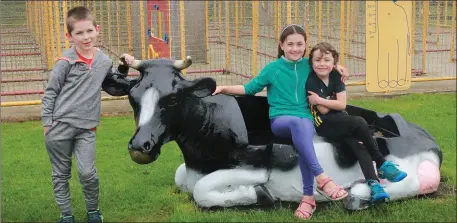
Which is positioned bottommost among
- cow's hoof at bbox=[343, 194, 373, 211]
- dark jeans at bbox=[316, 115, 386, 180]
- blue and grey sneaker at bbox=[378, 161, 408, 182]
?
cow's hoof at bbox=[343, 194, 373, 211]

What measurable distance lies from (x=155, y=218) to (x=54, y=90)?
116 centimetres

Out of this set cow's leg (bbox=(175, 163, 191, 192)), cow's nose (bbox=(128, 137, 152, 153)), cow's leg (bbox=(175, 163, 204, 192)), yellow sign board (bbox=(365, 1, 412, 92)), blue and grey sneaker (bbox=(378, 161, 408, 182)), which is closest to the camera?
cow's nose (bbox=(128, 137, 152, 153))

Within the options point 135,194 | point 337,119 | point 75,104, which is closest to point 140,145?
point 75,104

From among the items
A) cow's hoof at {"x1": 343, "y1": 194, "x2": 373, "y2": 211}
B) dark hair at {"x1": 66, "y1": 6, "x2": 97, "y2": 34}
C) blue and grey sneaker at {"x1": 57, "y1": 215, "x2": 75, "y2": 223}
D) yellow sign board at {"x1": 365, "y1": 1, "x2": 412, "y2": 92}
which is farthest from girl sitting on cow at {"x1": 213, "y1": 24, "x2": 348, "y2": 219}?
yellow sign board at {"x1": 365, "y1": 1, "x2": 412, "y2": 92}

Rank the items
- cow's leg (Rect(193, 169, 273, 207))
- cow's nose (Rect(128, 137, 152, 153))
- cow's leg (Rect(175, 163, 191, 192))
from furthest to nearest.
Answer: cow's leg (Rect(175, 163, 191, 192)) → cow's leg (Rect(193, 169, 273, 207)) → cow's nose (Rect(128, 137, 152, 153))

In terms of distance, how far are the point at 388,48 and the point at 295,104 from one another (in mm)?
4556

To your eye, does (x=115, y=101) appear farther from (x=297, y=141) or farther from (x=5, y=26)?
(x=297, y=141)

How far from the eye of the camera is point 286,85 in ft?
15.1

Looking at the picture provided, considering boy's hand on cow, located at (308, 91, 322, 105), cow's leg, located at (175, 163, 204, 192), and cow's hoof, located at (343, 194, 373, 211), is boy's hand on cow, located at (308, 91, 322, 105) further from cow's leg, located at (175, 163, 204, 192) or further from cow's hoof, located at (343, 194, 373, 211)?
cow's leg, located at (175, 163, 204, 192)

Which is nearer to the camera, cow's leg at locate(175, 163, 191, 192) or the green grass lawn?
the green grass lawn

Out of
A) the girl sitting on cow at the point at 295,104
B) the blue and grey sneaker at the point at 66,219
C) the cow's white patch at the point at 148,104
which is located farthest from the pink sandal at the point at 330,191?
the blue and grey sneaker at the point at 66,219

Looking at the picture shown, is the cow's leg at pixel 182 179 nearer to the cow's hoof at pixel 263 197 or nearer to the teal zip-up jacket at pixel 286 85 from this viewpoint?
the cow's hoof at pixel 263 197

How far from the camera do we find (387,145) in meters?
4.80

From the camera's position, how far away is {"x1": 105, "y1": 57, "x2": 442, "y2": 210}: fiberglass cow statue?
426 cm
